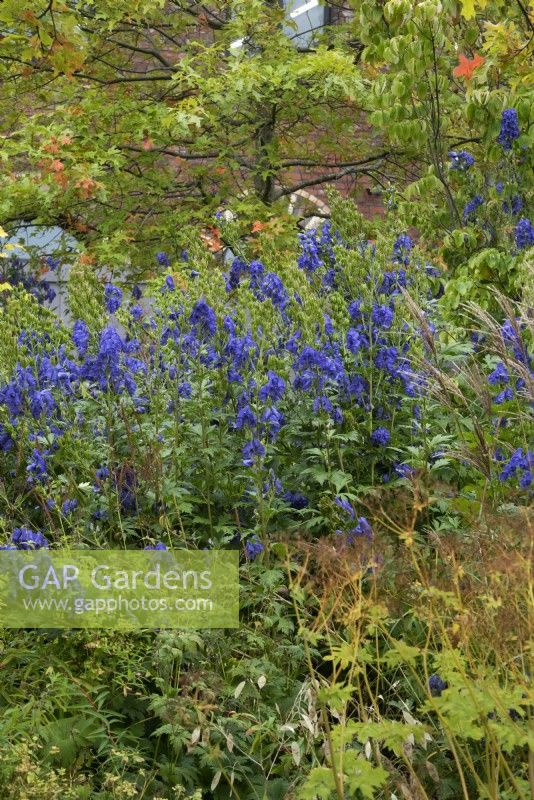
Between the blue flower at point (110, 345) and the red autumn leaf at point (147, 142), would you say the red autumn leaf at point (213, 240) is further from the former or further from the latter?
the blue flower at point (110, 345)

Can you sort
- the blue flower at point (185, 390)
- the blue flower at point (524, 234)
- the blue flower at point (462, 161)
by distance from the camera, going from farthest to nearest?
the blue flower at point (462, 161) → the blue flower at point (524, 234) → the blue flower at point (185, 390)

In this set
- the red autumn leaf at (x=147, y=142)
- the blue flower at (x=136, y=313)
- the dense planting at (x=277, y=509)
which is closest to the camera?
the dense planting at (x=277, y=509)

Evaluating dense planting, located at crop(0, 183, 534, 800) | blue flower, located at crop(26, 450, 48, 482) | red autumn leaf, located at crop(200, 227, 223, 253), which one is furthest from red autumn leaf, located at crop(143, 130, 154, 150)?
blue flower, located at crop(26, 450, 48, 482)

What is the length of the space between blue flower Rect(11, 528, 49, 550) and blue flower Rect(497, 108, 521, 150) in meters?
3.97

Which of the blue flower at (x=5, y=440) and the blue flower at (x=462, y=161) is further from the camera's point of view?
the blue flower at (x=462, y=161)

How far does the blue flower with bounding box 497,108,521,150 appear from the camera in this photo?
6.67 meters

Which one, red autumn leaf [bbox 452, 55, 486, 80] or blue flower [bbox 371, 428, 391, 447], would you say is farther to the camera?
red autumn leaf [bbox 452, 55, 486, 80]

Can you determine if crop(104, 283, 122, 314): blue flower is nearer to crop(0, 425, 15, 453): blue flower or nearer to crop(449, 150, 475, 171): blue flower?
crop(0, 425, 15, 453): blue flower

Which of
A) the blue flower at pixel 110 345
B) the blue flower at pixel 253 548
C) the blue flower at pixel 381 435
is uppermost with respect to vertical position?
the blue flower at pixel 110 345

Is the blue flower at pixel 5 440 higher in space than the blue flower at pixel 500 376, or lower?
lower

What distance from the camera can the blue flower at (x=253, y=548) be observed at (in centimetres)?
447

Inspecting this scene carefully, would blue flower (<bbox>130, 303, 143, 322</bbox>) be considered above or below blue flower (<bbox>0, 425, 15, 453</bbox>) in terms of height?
above

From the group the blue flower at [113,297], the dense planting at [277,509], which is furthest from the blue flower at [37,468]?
the blue flower at [113,297]

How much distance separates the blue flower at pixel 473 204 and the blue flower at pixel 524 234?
755 millimetres
